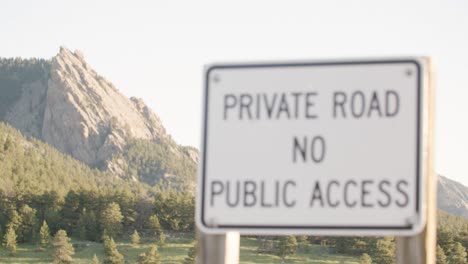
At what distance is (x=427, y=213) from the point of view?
3.31 metres

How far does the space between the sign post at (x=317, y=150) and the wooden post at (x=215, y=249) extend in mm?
52

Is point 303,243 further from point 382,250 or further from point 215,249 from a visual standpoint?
point 215,249

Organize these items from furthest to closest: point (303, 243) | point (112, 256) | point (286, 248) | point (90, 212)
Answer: point (90, 212) < point (303, 243) < point (286, 248) < point (112, 256)

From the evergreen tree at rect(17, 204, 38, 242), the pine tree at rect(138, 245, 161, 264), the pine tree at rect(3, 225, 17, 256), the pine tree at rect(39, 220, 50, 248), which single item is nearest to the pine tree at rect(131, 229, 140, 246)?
the pine tree at rect(39, 220, 50, 248)

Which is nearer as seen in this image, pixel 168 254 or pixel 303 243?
pixel 168 254

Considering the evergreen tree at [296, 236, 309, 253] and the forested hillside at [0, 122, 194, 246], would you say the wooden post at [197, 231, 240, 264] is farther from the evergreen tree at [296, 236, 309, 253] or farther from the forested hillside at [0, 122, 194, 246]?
the forested hillside at [0, 122, 194, 246]

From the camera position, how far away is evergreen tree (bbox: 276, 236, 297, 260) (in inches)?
6298

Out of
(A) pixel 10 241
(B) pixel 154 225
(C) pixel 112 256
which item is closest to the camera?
(C) pixel 112 256

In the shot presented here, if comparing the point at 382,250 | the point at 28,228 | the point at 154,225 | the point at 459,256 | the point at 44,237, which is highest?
the point at 154,225

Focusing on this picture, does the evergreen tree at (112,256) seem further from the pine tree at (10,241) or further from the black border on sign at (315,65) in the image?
the black border on sign at (315,65)

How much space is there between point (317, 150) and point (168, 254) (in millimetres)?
159889

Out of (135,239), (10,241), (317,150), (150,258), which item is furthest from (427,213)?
(135,239)

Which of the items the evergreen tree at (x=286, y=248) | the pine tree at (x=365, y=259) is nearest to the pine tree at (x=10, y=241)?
the evergreen tree at (x=286, y=248)

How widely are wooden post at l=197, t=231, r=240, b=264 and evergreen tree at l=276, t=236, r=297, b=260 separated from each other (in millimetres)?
156917
